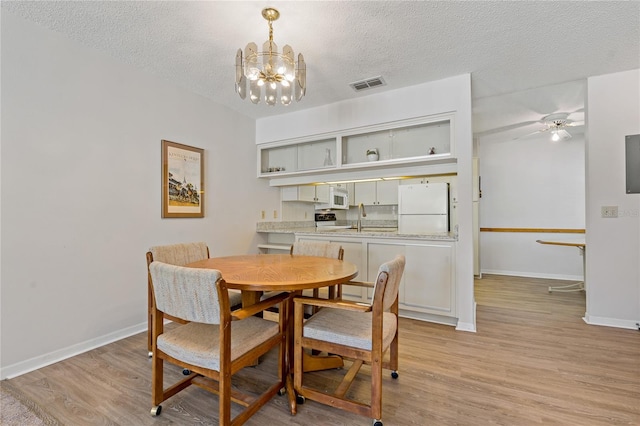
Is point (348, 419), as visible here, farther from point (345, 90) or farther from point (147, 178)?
point (345, 90)

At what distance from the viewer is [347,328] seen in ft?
5.13

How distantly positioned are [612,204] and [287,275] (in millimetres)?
3352

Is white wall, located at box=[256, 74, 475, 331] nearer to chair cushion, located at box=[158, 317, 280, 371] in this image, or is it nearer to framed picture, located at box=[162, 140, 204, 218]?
framed picture, located at box=[162, 140, 204, 218]

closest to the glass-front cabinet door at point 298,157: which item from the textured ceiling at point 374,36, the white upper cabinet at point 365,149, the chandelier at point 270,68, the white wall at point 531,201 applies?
the white upper cabinet at point 365,149

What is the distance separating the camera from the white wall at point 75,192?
1.98 m

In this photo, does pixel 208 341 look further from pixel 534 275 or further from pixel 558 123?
pixel 534 275

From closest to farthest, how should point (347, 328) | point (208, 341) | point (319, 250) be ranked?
point (208, 341)
point (347, 328)
point (319, 250)

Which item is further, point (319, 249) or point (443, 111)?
point (443, 111)

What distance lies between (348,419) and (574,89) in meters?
3.97

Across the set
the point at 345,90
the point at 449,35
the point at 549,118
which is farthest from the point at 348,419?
the point at 549,118

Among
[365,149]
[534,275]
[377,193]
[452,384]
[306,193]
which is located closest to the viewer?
[452,384]

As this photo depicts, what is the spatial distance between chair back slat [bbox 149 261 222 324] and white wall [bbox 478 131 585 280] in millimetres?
5539

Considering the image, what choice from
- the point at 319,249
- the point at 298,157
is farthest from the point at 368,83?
the point at 319,249

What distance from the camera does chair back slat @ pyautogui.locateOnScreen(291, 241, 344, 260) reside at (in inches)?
96.0
